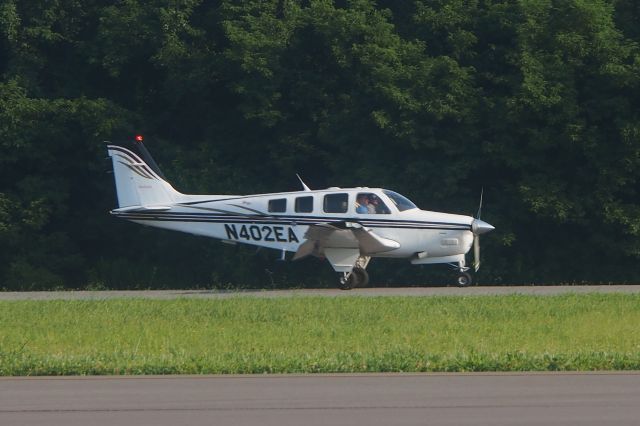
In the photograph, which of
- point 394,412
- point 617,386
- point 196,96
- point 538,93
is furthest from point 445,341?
point 196,96

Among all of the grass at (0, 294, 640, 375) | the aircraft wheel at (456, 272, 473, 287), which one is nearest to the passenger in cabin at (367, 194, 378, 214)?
the aircraft wheel at (456, 272, 473, 287)

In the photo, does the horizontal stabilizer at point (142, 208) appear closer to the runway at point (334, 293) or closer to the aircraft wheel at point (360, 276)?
the runway at point (334, 293)

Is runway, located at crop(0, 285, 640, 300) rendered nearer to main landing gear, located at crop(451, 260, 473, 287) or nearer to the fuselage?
main landing gear, located at crop(451, 260, 473, 287)

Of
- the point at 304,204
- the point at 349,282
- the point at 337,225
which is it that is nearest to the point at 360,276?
the point at 349,282

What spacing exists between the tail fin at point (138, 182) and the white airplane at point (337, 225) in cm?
29

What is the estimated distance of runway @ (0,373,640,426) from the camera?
7.89 metres

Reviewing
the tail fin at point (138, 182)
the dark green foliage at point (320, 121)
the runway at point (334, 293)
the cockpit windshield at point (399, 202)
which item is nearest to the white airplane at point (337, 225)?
the cockpit windshield at point (399, 202)

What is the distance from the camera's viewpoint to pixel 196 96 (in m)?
30.5

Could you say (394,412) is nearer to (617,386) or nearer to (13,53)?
(617,386)

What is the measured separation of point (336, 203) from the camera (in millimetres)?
23078

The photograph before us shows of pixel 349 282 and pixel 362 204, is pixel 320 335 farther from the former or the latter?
pixel 349 282

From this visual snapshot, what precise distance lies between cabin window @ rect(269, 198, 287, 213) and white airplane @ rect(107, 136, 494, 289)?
0.02 m

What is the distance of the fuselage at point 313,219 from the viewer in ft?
75.2

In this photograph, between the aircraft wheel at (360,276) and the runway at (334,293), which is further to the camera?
the aircraft wheel at (360,276)
